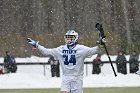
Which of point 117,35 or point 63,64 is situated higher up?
point 117,35

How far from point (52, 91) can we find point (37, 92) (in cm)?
63

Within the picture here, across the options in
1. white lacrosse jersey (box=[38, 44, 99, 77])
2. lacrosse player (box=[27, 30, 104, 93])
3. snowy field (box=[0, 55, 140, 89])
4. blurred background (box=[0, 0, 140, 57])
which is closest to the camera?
lacrosse player (box=[27, 30, 104, 93])

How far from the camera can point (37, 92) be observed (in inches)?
800

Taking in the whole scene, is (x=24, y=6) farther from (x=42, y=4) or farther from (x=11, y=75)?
(x=11, y=75)

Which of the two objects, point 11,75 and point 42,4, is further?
point 42,4

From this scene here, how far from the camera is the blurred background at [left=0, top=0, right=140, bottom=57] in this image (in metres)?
43.9

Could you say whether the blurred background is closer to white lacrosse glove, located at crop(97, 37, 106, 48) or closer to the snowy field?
the snowy field

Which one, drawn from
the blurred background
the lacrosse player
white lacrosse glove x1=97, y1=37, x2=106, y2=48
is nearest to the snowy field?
the lacrosse player

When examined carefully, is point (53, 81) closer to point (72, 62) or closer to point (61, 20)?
point (72, 62)

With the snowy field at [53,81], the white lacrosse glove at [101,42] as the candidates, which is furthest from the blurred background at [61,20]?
the white lacrosse glove at [101,42]

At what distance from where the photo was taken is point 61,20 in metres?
47.5

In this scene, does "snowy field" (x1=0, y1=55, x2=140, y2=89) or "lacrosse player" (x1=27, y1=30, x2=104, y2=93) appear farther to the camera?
"snowy field" (x1=0, y1=55, x2=140, y2=89)

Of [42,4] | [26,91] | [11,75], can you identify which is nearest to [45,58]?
[42,4]

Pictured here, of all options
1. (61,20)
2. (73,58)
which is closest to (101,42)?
(73,58)
